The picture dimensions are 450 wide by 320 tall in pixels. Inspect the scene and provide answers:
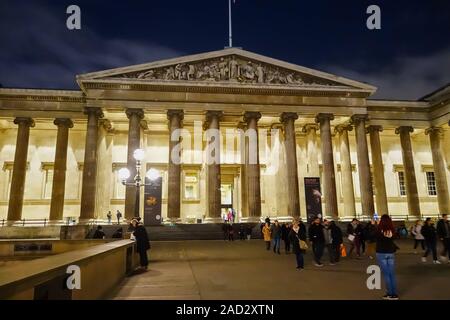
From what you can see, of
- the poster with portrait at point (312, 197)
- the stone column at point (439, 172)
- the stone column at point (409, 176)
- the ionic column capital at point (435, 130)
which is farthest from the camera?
the ionic column capital at point (435, 130)

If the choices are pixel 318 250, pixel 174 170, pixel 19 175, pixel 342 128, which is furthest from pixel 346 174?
pixel 19 175

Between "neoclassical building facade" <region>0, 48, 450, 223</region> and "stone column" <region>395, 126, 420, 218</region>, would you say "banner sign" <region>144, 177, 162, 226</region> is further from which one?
"stone column" <region>395, 126, 420, 218</region>

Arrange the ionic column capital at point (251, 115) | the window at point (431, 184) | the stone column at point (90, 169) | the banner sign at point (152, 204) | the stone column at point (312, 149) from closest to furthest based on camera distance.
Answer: the banner sign at point (152, 204)
the stone column at point (90, 169)
the ionic column capital at point (251, 115)
the stone column at point (312, 149)
the window at point (431, 184)

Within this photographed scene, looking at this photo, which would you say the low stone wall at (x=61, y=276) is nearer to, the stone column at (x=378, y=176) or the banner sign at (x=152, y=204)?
Answer: the banner sign at (x=152, y=204)

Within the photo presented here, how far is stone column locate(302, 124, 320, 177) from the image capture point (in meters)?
35.0

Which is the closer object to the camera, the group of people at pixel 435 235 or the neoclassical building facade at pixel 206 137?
the group of people at pixel 435 235

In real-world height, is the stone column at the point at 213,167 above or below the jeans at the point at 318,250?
above

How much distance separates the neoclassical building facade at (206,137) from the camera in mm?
30016

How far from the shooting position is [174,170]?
2988 centimetres

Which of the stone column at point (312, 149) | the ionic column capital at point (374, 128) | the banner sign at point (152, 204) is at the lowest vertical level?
the banner sign at point (152, 204)

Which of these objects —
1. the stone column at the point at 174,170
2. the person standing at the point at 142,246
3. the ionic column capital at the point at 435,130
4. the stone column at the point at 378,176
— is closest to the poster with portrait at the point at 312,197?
the stone column at the point at 378,176

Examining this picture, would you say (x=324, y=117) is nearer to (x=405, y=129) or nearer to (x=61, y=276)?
(x=405, y=129)

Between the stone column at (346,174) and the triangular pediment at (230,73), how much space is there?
475 cm
